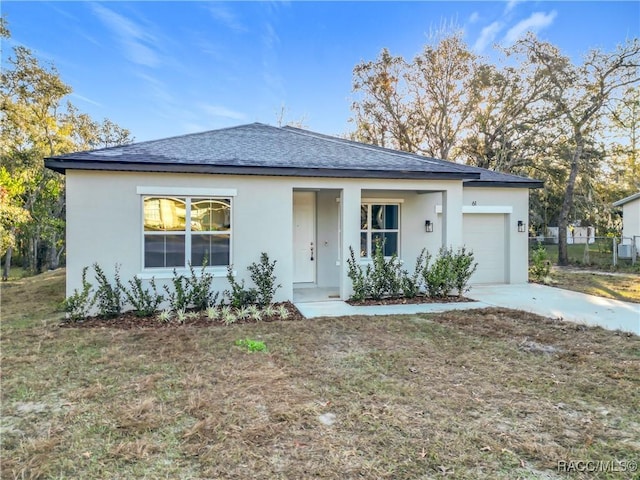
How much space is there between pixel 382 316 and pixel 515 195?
7.20 m

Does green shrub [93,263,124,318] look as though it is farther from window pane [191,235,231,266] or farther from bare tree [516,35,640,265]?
bare tree [516,35,640,265]

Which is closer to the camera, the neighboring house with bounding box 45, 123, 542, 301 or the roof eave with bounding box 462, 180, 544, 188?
the neighboring house with bounding box 45, 123, 542, 301

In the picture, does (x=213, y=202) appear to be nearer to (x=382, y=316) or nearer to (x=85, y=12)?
(x=382, y=316)

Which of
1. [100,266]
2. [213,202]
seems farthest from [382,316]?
[100,266]

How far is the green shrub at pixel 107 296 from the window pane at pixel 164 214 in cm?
123

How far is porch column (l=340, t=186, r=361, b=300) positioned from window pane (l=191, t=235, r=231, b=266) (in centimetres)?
264

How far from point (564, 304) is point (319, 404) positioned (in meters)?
7.46

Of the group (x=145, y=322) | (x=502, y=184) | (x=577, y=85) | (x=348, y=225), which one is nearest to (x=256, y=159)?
(x=348, y=225)

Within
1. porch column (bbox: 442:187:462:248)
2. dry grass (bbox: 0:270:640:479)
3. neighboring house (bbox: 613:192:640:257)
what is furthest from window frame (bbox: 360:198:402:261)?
neighboring house (bbox: 613:192:640:257)

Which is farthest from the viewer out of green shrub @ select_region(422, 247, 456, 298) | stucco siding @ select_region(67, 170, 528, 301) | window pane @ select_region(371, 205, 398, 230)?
window pane @ select_region(371, 205, 398, 230)

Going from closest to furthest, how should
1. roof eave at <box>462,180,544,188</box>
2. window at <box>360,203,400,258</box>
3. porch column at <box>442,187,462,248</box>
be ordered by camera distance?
porch column at <box>442,187,462,248</box> < window at <box>360,203,400,258</box> < roof eave at <box>462,180,544,188</box>

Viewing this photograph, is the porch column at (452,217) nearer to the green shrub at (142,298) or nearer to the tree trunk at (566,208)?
the green shrub at (142,298)

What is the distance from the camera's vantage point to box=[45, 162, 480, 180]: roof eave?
7.45 m

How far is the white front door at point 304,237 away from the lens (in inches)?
433
